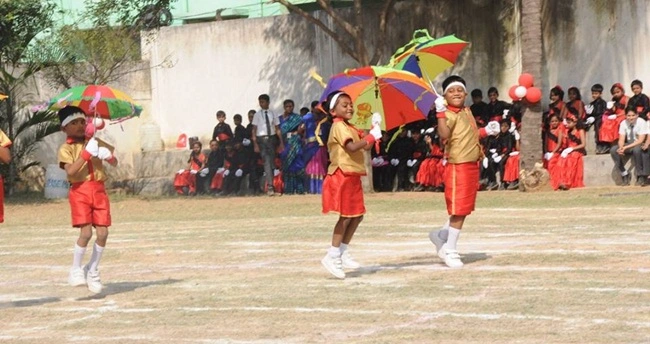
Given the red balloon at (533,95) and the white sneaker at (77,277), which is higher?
the red balloon at (533,95)

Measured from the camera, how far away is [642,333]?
9.25m

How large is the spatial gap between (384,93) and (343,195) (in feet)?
5.99

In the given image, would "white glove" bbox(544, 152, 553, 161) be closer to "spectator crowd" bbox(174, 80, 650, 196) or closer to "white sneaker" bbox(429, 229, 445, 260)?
"spectator crowd" bbox(174, 80, 650, 196)

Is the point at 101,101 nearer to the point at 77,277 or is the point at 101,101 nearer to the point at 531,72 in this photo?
the point at 77,277

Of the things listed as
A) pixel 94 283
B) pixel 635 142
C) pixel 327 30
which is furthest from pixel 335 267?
pixel 327 30

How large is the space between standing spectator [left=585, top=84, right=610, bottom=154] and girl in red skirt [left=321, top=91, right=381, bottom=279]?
12.5m

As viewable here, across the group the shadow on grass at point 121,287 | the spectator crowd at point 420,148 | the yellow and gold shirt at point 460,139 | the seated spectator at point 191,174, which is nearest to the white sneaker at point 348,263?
the yellow and gold shirt at point 460,139

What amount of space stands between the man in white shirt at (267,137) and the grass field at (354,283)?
23.1 feet

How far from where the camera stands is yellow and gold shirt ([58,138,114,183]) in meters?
12.4

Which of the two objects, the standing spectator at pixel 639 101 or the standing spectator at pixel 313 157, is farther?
the standing spectator at pixel 313 157

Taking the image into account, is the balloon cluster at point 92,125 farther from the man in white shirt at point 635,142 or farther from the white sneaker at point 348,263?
the man in white shirt at point 635,142

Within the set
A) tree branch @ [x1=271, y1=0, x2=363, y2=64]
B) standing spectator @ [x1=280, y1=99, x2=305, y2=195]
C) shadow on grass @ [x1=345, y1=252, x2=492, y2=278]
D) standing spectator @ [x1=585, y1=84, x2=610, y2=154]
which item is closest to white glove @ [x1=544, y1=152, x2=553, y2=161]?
standing spectator @ [x1=585, y1=84, x2=610, y2=154]

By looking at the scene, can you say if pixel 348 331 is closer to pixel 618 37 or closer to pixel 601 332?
pixel 601 332

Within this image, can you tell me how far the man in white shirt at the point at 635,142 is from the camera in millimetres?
23750
